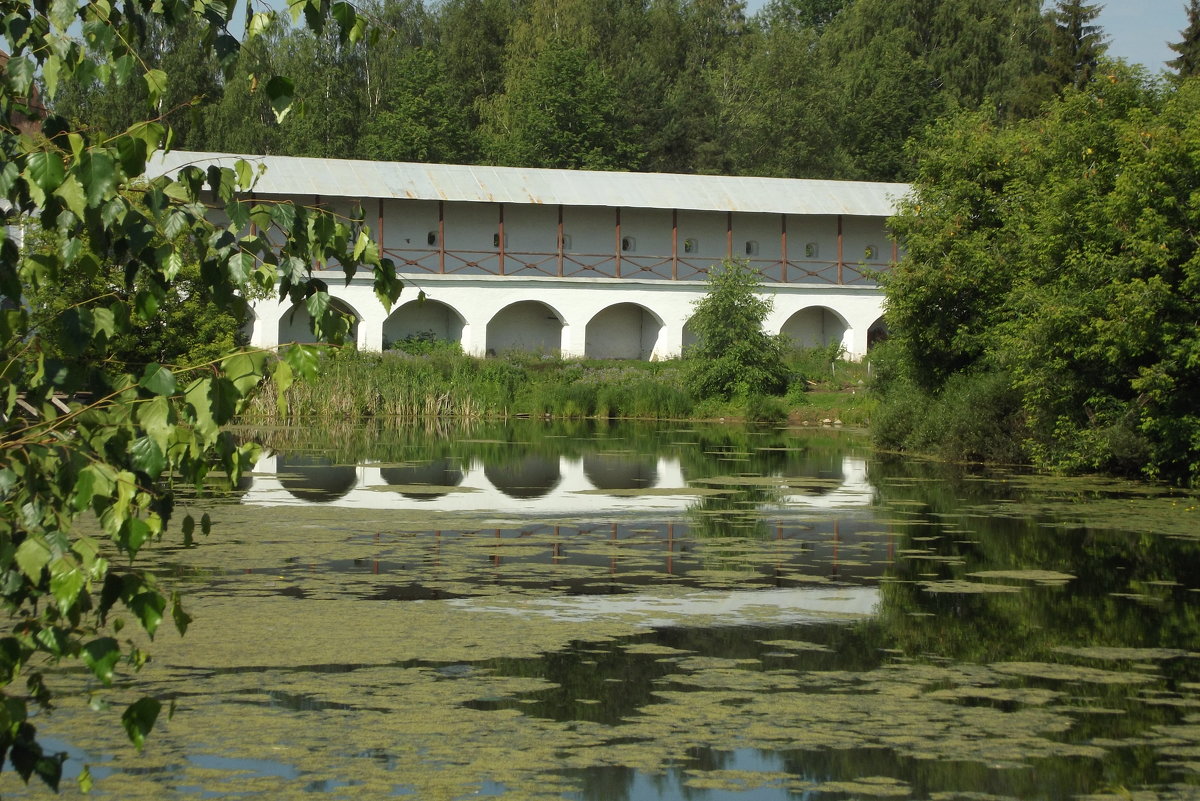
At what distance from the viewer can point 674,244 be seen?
39.8 m

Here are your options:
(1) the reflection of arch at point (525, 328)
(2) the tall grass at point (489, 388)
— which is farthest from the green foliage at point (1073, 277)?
(1) the reflection of arch at point (525, 328)

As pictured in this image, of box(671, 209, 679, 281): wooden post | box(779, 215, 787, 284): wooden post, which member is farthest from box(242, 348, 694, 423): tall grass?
box(779, 215, 787, 284): wooden post

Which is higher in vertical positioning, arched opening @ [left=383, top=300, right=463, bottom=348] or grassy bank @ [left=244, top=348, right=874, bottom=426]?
arched opening @ [left=383, top=300, right=463, bottom=348]

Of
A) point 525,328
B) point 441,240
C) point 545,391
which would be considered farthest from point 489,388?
point 525,328

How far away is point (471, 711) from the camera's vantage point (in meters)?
6.09

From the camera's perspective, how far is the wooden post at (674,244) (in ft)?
131

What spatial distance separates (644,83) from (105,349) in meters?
52.1

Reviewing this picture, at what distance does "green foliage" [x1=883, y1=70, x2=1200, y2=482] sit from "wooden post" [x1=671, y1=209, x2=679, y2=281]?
1772 centimetres

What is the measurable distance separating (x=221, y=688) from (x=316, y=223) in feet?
12.1

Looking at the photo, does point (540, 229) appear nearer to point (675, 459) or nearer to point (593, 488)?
point (675, 459)

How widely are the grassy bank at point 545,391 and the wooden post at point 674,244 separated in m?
5.11

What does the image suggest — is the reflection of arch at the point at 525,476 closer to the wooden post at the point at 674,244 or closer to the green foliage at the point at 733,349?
the green foliage at the point at 733,349

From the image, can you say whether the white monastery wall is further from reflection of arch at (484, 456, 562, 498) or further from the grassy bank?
reflection of arch at (484, 456, 562, 498)

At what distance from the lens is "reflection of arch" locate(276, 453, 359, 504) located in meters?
14.8
